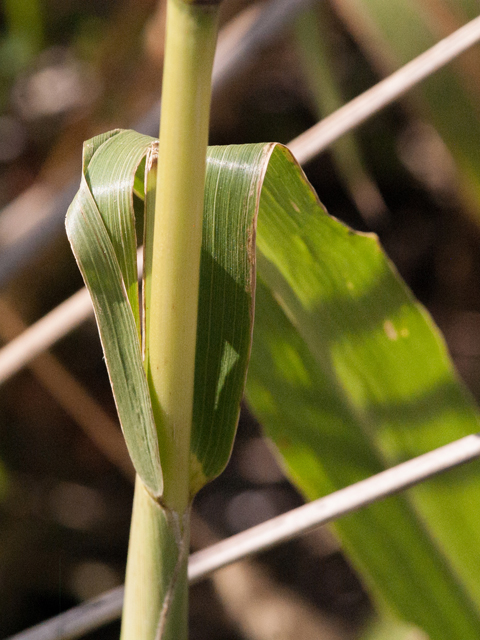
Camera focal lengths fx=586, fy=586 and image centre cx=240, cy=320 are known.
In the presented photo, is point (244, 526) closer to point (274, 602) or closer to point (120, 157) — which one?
point (274, 602)

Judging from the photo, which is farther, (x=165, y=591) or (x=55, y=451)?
(x=55, y=451)

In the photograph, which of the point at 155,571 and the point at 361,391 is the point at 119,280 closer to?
the point at 155,571

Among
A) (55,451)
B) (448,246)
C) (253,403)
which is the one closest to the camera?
(253,403)

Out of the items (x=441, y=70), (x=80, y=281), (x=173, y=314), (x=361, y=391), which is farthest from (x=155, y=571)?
(x=80, y=281)

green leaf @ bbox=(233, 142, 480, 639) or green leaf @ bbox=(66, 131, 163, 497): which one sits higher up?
green leaf @ bbox=(66, 131, 163, 497)

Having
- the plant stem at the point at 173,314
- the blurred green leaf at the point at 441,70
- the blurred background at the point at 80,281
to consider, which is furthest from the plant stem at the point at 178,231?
the blurred background at the point at 80,281

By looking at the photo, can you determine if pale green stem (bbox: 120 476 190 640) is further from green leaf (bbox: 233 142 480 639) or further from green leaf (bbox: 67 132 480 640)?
green leaf (bbox: 233 142 480 639)

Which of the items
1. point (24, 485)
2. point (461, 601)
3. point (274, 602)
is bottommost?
point (274, 602)

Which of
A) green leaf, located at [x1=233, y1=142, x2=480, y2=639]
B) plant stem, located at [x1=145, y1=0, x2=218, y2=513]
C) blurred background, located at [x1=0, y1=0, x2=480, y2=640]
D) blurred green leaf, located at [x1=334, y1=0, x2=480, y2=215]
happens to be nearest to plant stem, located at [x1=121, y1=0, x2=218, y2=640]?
plant stem, located at [x1=145, y1=0, x2=218, y2=513]

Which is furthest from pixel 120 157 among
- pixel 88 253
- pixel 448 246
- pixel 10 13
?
pixel 448 246
